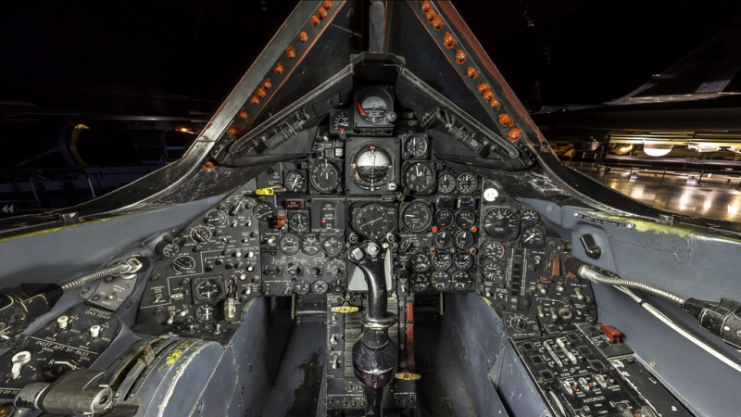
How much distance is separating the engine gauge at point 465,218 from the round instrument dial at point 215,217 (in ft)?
8.98

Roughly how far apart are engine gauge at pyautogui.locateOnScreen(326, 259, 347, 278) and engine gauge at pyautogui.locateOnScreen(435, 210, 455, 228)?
1.31 meters

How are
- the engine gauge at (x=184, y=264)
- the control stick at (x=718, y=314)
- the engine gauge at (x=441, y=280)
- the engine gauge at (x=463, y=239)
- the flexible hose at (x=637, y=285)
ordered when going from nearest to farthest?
the control stick at (x=718, y=314) → the flexible hose at (x=637, y=285) → the engine gauge at (x=184, y=264) → the engine gauge at (x=463, y=239) → the engine gauge at (x=441, y=280)

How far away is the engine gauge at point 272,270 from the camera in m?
3.17

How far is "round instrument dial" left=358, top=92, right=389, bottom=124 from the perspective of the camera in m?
2.84

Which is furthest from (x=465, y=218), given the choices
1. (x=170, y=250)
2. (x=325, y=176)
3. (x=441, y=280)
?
(x=170, y=250)

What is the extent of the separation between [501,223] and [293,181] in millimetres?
2512

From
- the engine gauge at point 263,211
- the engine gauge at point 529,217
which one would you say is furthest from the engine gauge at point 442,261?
the engine gauge at point 263,211

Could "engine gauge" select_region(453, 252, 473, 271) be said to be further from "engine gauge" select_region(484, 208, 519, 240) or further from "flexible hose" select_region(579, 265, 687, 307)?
"flexible hose" select_region(579, 265, 687, 307)

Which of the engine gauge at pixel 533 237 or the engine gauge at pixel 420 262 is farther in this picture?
the engine gauge at pixel 420 262

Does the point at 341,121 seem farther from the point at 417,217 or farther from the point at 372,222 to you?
the point at 417,217

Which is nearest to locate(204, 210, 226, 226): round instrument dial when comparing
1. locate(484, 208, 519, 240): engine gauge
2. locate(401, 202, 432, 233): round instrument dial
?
locate(401, 202, 432, 233): round instrument dial

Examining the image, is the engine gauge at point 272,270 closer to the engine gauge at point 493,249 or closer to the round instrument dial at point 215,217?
the round instrument dial at point 215,217

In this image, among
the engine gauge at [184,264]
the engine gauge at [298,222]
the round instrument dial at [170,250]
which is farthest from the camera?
the engine gauge at [298,222]

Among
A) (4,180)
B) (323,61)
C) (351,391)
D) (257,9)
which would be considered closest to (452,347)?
(351,391)
